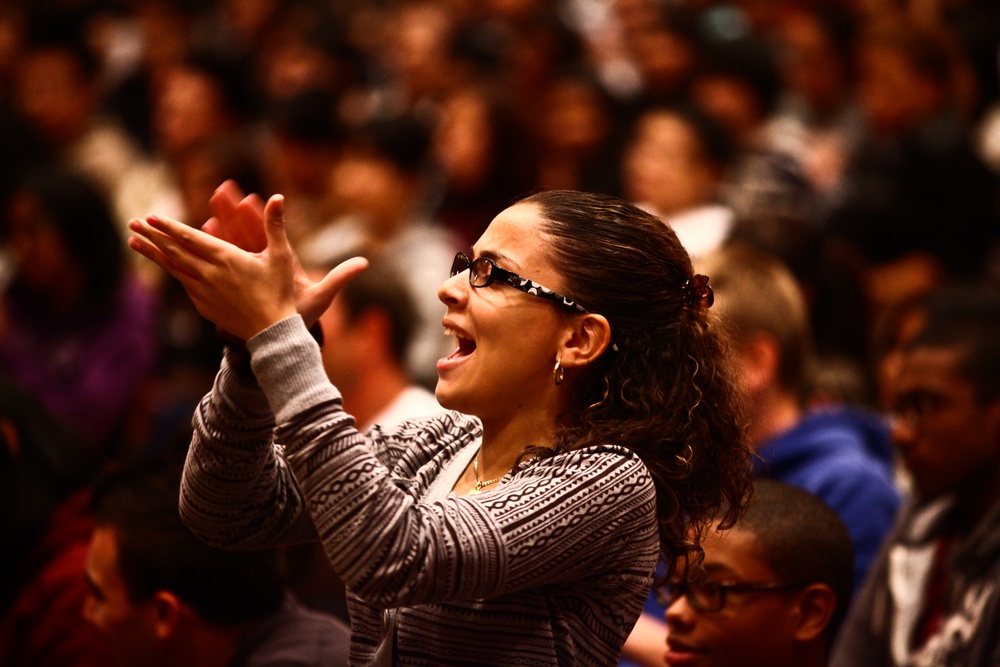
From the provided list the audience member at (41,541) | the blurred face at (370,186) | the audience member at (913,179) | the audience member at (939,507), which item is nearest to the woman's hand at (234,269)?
the audience member at (41,541)

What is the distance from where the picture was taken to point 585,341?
1708mm

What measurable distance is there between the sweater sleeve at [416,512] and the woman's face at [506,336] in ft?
0.45

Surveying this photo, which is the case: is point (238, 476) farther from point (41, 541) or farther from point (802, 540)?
point (41, 541)

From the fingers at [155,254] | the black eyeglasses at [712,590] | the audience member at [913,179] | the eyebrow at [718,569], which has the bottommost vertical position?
the black eyeglasses at [712,590]

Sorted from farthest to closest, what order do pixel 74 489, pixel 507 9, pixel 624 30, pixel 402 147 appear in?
pixel 507 9, pixel 624 30, pixel 402 147, pixel 74 489

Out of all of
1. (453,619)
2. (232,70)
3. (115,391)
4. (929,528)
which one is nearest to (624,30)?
(232,70)

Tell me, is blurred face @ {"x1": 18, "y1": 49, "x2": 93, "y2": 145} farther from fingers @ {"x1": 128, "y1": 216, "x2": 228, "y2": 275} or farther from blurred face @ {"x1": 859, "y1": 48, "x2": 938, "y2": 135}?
fingers @ {"x1": 128, "y1": 216, "x2": 228, "y2": 275}

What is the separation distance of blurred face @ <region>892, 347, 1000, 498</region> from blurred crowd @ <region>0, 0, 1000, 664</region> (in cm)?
57

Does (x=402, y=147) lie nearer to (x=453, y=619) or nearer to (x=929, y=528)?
(x=929, y=528)

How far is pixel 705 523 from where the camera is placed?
1.80m

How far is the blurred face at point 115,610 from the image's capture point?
229 centimetres

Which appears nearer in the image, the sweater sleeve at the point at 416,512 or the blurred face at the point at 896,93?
the sweater sleeve at the point at 416,512

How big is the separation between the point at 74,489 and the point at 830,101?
4.48 m

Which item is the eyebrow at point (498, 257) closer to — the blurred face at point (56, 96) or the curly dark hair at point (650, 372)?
the curly dark hair at point (650, 372)
